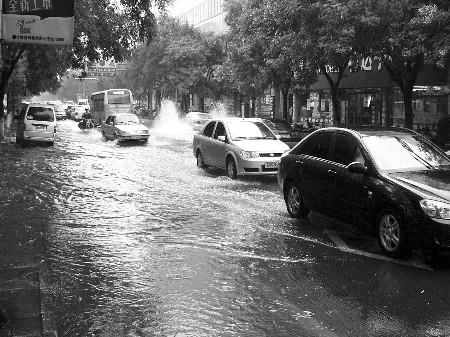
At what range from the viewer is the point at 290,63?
20.7m

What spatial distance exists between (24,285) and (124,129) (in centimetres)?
2210

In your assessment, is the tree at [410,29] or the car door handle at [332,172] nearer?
the car door handle at [332,172]

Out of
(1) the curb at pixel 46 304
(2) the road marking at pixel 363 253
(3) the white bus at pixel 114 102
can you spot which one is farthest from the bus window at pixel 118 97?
(1) the curb at pixel 46 304

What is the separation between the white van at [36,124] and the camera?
2384cm

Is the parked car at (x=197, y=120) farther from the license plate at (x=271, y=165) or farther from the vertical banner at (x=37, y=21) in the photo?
the vertical banner at (x=37, y=21)

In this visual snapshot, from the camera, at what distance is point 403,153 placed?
7.26m

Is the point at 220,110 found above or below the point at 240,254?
above

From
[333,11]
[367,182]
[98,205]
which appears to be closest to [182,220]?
[98,205]

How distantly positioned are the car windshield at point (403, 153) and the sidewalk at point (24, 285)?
166 inches

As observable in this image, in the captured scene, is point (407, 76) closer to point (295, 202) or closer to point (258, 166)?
point (258, 166)

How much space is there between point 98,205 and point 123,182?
10.7ft

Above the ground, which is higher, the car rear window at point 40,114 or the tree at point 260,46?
the tree at point 260,46

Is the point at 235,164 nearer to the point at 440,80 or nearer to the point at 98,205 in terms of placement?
the point at 98,205

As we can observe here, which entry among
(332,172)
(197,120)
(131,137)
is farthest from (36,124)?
(332,172)
